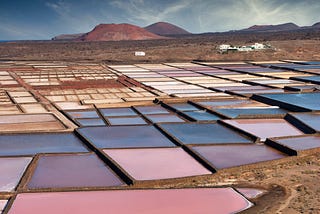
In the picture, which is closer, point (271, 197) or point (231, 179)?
point (271, 197)

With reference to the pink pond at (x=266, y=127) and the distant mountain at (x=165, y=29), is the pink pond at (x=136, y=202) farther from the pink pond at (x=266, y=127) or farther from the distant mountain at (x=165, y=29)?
the distant mountain at (x=165, y=29)

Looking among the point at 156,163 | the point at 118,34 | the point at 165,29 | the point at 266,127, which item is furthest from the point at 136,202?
the point at 165,29

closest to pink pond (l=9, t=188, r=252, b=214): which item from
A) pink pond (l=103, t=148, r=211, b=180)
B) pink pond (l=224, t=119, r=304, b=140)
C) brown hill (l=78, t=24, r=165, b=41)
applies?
pink pond (l=103, t=148, r=211, b=180)

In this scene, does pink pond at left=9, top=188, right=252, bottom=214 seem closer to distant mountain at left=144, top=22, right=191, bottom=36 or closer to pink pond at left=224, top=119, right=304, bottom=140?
pink pond at left=224, top=119, right=304, bottom=140

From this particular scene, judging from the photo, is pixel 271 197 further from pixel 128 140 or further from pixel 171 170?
pixel 128 140

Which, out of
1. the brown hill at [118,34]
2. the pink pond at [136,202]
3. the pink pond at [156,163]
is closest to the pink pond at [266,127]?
the pink pond at [156,163]

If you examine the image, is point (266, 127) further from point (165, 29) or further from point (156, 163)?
point (165, 29)

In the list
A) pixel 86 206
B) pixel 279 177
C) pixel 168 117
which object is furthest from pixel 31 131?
pixel 279 177
